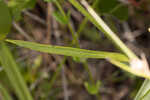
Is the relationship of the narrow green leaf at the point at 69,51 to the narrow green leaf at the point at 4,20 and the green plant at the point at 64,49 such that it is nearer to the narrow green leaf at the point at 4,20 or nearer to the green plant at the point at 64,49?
the green plant at the point at 64,49

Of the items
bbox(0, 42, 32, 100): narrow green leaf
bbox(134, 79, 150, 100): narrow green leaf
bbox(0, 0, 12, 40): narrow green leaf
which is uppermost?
bbox(0, 0, 12, 40): narrow green leaf

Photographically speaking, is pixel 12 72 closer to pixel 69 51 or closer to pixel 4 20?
pixel 4 20

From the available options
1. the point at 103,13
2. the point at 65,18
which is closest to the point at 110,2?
the point at 103,13

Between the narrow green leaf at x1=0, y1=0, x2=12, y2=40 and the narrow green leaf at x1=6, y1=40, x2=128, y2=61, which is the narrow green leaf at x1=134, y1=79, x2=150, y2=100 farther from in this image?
the narrow green leaf at x1=0, y1=0, x2=12, y2=40

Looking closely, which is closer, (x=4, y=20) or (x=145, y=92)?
(x=145, y=92)

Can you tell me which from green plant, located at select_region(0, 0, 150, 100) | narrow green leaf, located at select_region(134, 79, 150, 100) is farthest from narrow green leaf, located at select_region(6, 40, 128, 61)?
A: narrow green leaf, located at select_region(134, 79, 150, 100)

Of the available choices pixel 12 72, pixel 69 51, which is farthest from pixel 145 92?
pixel 12 72

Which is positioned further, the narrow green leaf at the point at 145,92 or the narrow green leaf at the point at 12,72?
the narrow green leaf at the point at 12,72

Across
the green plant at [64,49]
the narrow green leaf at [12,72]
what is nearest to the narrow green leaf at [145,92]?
the green plant at [64,49]

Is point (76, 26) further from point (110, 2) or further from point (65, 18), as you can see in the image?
point (65, 18)
